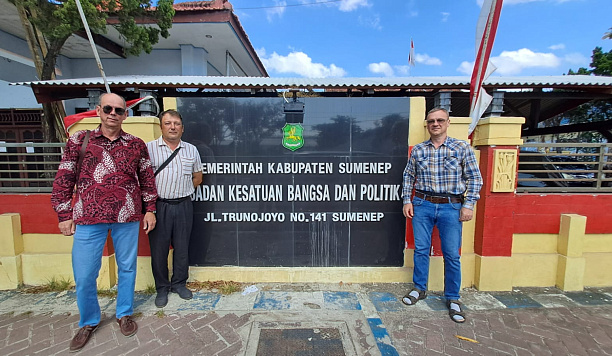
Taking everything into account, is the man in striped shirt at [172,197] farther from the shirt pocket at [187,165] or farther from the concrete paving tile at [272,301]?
the concrete paving tile at [272,301]

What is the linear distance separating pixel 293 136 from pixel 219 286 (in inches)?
79.1

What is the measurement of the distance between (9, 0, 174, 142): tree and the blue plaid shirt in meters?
5.19

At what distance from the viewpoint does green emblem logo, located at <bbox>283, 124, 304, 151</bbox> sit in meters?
3.40

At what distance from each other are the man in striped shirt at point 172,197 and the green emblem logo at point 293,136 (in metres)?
1.02

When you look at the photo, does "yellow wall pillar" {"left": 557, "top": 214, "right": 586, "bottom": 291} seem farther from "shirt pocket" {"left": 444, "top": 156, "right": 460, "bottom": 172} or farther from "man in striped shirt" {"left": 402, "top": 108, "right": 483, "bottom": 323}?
"shirt pocket" {"left": 444, "top": 156, "right": 460, "bottom": 172}

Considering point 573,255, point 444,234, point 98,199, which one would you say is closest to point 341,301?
point 444,234

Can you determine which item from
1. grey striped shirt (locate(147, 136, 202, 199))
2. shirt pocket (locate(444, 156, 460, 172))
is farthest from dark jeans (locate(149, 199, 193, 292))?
shirt pocket (locate(444, 156, 460, 172))

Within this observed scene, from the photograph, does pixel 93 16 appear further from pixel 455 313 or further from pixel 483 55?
pixel 455 313

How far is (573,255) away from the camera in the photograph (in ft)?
11.2

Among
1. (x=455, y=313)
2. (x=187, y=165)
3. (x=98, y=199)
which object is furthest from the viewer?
(x=187, y=165)

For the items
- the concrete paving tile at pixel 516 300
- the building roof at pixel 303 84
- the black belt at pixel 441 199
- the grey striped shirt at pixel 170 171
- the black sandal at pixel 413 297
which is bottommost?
the concrete paving tile at pixel 516 300

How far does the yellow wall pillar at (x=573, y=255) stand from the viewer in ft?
11.1

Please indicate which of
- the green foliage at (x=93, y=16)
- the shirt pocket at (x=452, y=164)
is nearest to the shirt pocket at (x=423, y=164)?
the shirt pocket at (x=452, y=164)

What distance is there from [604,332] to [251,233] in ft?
11.9
